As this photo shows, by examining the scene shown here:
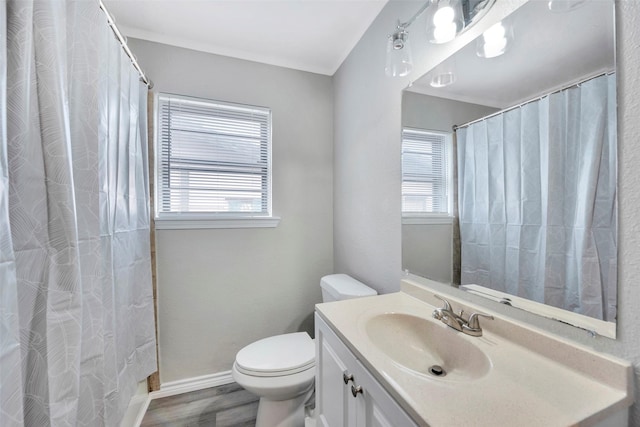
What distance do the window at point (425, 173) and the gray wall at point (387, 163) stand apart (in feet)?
0.23

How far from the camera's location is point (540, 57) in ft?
2.39

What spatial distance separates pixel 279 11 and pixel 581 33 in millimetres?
1388

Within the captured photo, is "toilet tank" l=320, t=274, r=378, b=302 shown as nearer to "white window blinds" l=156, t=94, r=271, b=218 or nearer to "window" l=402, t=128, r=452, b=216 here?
"window" l=402, t=128, r=452, b=216

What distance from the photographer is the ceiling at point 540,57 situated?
1.99 ft

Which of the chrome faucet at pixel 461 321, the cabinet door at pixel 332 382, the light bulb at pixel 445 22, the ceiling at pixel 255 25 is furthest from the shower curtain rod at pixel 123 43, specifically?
the chrome faucet at pixel 461 321

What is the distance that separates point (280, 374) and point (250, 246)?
2.85 feet

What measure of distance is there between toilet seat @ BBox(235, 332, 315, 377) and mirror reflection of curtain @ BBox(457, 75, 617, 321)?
3.00 ft

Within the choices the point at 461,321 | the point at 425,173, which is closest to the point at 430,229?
the point at 425,173

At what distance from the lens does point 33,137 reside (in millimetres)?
697

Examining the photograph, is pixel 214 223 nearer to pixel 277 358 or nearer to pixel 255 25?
pixel 277 358

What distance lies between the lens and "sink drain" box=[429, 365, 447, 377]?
77cm

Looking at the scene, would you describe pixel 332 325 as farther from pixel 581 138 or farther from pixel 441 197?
pixel 581 138

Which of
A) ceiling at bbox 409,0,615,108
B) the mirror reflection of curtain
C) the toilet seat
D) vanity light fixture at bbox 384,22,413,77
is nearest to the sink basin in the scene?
the mirror reflection of curtain

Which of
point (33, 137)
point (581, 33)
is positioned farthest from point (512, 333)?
point (33, 137)
